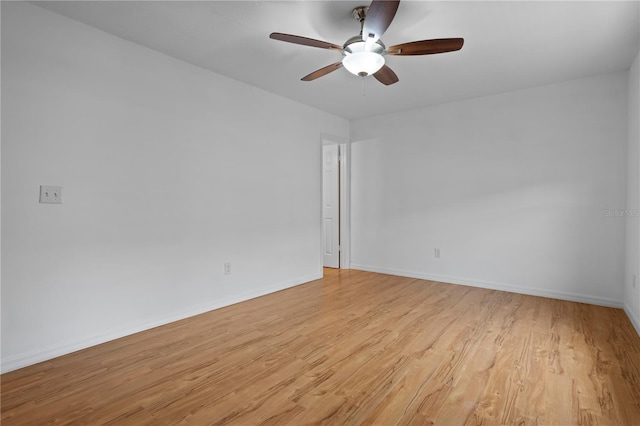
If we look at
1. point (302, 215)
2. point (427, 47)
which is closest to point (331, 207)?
point (302, 215)

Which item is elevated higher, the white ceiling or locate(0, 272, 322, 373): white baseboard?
the white ceiling

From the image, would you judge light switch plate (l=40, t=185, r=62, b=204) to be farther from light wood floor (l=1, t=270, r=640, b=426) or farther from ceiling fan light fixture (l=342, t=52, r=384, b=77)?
ceiling fan light fixture (l=342, t=52, r=384, b=77)

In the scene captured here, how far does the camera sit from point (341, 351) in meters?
2.36

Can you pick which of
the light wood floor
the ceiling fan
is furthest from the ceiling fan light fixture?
the light wood floor

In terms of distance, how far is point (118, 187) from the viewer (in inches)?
103

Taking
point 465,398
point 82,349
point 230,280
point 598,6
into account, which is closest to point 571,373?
point 465,398

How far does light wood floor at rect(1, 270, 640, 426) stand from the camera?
168 cm

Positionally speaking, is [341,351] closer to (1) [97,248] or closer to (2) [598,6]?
(1) [97,248]

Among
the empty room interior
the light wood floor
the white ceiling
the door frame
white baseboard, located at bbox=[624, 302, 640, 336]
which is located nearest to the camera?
the light wood floor

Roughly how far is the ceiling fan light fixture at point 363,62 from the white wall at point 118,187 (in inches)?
64.1

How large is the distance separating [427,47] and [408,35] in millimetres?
447

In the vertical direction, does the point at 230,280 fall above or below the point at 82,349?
above

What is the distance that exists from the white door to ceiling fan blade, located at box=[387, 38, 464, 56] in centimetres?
312

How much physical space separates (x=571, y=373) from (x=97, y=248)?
336 centimetres
